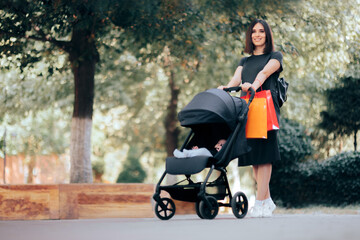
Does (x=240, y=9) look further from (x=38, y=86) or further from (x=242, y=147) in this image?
(x=38, y=86)

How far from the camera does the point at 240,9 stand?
37.6 ft

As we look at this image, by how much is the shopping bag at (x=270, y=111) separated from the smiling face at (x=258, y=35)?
0.73 m

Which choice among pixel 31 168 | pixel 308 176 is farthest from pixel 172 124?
pixel 31 168

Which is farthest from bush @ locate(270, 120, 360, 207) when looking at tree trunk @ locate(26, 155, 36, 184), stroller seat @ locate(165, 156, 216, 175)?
tree trunk @ locate(26, 155, 36, 184)

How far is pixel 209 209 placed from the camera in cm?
768

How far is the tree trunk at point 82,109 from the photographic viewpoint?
11.6 meters

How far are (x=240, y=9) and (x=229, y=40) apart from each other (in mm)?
2496

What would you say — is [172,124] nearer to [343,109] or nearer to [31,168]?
[343,109]

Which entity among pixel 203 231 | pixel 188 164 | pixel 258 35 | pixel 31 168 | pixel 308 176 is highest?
pixel 258 35

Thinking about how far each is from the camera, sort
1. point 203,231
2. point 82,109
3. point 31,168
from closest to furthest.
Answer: point 203,231 < point 82,109 < point 31,168

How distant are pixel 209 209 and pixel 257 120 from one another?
4.09 feet

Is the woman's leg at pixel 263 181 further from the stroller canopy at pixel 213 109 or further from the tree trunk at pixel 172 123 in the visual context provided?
the tree trunk at pixel 172 123

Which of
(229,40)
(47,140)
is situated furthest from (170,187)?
(47,140)

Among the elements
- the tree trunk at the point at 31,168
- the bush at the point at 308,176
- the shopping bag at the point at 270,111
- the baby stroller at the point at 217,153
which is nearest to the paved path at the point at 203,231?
the baby stroller at the point at 217,153
